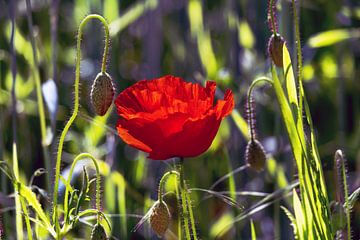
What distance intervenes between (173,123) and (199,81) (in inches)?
43.2

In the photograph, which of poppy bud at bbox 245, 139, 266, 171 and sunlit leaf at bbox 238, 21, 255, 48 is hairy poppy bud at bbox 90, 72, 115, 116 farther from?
sunlit leaf at bbox 238, 21, 255, 48

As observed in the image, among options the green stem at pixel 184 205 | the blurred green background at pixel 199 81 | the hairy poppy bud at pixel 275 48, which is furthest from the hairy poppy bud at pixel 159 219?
the blurred green background at pixel 199 81

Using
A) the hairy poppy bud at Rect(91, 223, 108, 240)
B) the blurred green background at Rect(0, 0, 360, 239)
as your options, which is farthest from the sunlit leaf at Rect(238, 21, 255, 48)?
the hairy poppy bud at Rect(91, 223, 108, 240)

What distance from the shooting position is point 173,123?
102cm

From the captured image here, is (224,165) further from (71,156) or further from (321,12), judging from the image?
(321,12)

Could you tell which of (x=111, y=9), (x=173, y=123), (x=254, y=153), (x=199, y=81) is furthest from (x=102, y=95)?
(x=199, y=81)

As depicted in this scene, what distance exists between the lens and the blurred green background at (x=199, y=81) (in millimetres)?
1699

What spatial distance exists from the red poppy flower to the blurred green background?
379 mm

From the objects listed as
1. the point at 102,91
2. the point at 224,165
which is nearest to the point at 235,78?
the point at 224,165

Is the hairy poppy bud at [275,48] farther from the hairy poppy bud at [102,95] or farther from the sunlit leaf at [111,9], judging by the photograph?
the sunlit leaf at [111,9]

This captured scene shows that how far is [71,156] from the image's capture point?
2.06 meters

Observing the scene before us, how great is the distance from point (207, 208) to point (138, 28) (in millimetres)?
762

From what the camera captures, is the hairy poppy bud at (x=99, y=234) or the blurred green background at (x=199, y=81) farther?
the blurred green background at (x=199, y=81)

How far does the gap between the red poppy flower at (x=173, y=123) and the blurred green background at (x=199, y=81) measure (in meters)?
0.38
